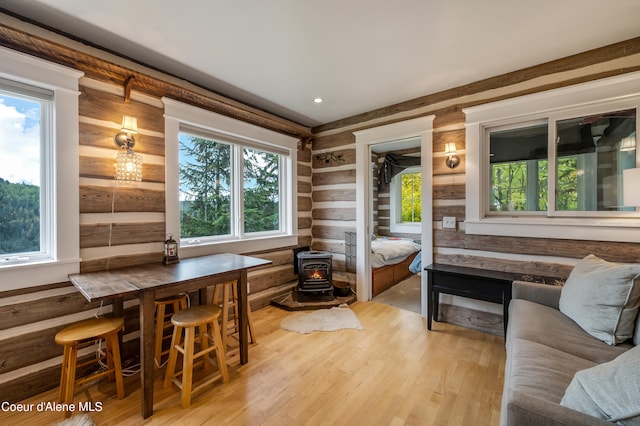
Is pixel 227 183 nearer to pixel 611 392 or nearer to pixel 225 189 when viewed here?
pixel 225 189

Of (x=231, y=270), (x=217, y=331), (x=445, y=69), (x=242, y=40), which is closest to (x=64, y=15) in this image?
(x=242, y=40)

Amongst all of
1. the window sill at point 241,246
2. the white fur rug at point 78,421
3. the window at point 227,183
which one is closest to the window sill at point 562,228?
the window sill at point 241,246

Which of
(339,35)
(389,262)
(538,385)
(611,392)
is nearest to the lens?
(611,392)

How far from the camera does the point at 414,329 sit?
2963 mm

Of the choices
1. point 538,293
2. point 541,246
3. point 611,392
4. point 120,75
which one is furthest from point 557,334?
point 120,75

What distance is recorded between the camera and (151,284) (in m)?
1.77

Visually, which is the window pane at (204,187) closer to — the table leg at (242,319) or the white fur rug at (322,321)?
the table leg at (242,319)

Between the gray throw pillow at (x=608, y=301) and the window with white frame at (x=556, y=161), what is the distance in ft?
2.84

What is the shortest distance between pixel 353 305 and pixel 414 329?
3.02 ft

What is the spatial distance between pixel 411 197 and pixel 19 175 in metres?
6.31

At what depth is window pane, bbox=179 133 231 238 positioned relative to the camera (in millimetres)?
2887

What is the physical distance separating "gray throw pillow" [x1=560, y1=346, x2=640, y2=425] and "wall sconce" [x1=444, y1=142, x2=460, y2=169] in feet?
7.53

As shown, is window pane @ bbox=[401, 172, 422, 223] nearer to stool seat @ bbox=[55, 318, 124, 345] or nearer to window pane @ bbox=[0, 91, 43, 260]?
stool seat @ bbox=[55, 318, 124, 345]

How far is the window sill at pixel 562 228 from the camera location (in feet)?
7.23
